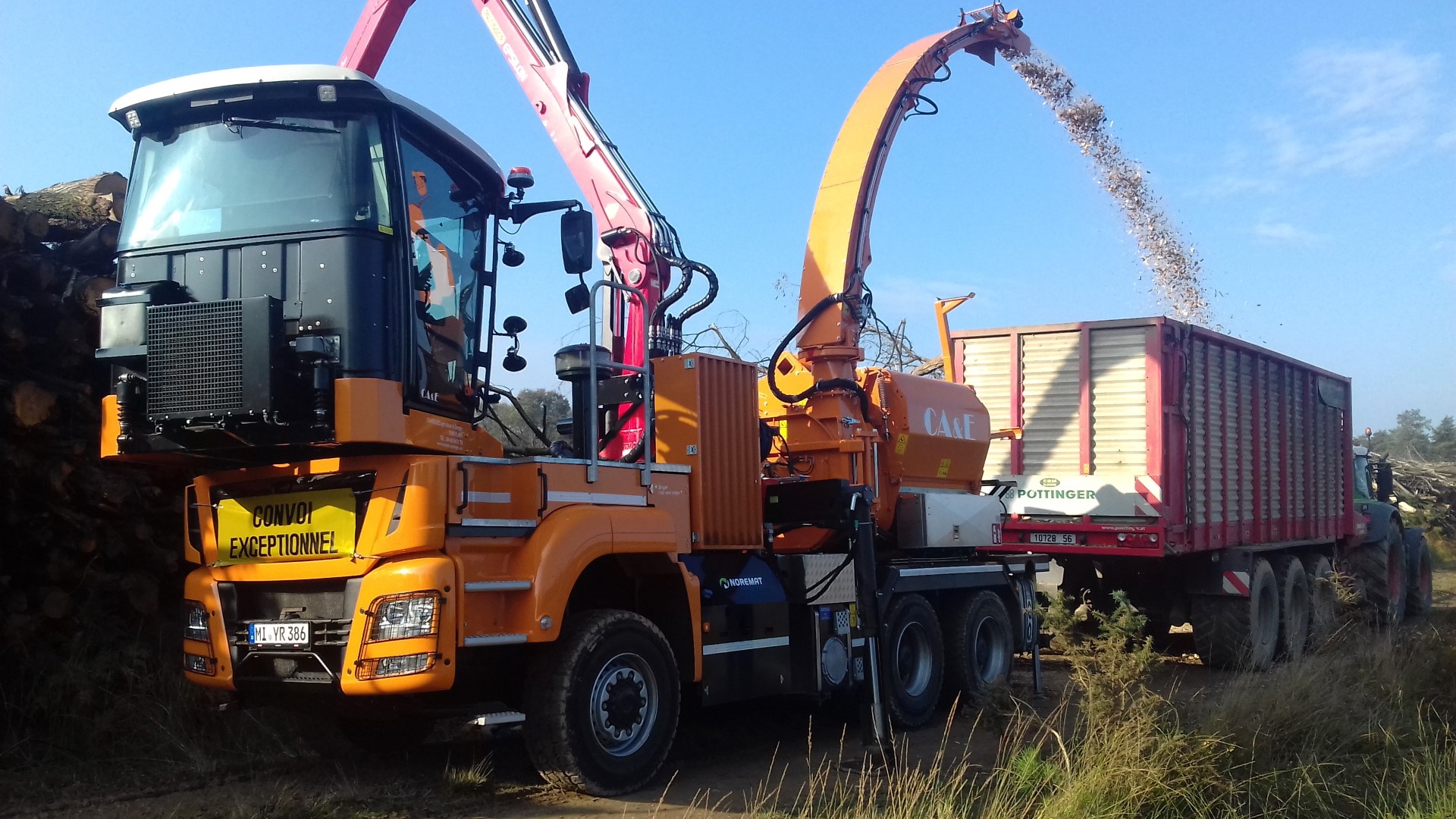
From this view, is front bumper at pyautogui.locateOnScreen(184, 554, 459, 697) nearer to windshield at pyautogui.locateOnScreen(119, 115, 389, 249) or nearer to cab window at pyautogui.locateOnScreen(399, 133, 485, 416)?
cab window at pyautogui.locateOnScreen(399, 133, 485, 416)

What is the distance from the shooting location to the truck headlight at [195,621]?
615cm

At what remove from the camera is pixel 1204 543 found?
1126cm

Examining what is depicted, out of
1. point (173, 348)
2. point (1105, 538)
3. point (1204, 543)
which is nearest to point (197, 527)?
point (173, 348)

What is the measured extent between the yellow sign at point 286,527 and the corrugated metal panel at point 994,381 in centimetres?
736

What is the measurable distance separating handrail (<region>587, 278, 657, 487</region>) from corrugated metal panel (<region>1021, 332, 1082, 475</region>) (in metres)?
5.42

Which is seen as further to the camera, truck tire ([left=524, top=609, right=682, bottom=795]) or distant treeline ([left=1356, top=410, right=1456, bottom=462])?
distant treeline ([left=1356, top=410, right=1456, bottom=462])

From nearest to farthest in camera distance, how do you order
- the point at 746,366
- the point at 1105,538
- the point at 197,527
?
the point at 197,527
the point at 746,366
the point at 1105,538

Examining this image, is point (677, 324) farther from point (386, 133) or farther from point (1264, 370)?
point (1264, 370)

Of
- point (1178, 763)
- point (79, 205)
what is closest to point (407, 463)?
point (1178, 763)

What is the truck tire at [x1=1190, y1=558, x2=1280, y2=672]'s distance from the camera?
11406 mm

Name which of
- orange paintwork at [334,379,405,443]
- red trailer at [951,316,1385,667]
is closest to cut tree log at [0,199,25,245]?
orange paintwork at [334,379,405,443]

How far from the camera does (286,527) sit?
19.5 ft

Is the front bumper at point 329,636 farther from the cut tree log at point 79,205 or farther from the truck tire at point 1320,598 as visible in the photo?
the truck tire at point 1320,598

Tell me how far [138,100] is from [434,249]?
5.12 feet
